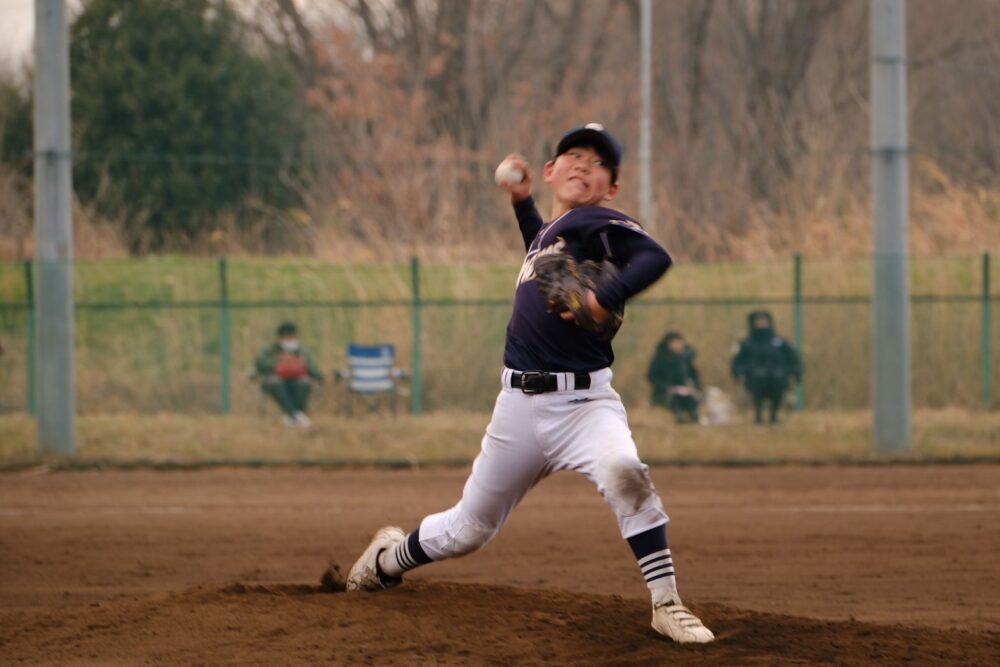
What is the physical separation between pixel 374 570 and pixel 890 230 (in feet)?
31.2

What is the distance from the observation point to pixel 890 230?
14.4m

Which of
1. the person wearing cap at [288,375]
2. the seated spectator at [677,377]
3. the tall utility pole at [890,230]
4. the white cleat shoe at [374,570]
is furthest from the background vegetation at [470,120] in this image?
the white cleat shoe at [374,570]

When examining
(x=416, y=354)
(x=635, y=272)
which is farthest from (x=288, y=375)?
(x=635, y=272)

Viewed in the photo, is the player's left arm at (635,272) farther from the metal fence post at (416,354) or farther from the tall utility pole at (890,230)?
Answer: the metal fence post at (416,354)

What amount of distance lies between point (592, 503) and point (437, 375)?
22.6 feet

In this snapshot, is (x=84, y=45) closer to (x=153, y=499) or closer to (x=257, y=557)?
(x=153, y=499)

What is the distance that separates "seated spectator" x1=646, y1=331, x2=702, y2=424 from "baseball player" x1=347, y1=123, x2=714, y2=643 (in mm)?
10954

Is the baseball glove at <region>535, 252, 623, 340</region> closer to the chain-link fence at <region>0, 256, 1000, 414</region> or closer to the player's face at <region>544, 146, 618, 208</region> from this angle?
the player's face at <region>544, 146, 618, 208</region>

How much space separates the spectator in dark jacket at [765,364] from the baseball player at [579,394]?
36.8 ft

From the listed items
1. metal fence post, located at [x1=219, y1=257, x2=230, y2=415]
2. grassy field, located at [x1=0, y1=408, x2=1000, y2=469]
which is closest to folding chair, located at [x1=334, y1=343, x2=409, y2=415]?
grassy field, located at [x1=0, y1=408, x2=1000, y2=469]

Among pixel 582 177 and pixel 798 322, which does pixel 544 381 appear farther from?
pixel 798 322

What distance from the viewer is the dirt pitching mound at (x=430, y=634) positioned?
17.5 feet

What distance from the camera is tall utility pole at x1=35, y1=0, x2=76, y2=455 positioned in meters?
13.8

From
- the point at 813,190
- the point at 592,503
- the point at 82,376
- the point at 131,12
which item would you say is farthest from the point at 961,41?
the point at 592,503
